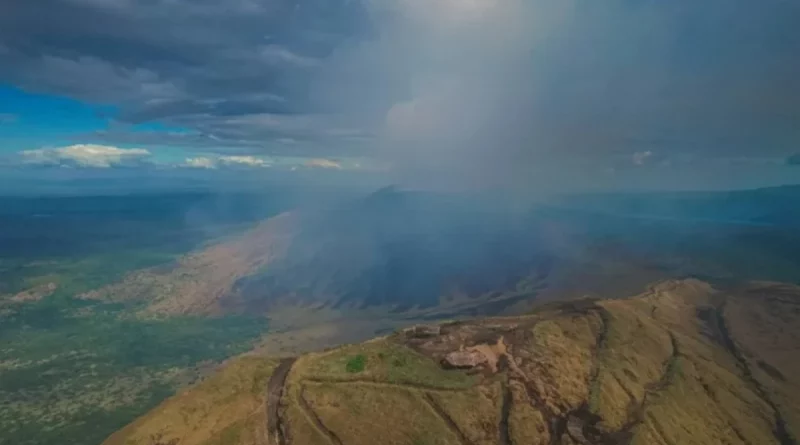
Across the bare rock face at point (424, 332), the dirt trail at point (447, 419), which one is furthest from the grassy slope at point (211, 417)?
the bare rock face at point (424, 332)

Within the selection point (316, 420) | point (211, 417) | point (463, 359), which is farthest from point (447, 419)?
point (211, 417)

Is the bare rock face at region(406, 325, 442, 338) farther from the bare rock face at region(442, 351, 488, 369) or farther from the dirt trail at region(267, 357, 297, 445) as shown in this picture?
the dirt trail at region(267, 357, 297, 445)

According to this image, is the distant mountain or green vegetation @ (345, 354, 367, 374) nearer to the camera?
the distant mountain

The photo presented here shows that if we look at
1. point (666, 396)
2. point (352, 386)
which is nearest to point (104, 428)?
point (352, 386)

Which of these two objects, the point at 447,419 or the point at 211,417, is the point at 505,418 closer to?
the point at 447,419

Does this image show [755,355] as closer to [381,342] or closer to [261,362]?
[381,342]

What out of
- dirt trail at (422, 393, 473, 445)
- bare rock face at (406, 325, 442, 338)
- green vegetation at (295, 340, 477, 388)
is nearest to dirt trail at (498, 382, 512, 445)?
dirt trail at (422, 393, 473, 445)
